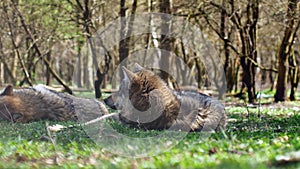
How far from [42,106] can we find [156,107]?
3.57 metres

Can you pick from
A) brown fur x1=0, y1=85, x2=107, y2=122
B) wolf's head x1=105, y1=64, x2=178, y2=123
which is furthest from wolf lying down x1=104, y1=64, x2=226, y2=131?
brown fur x1=0, y1=85, x2=107, y2=122

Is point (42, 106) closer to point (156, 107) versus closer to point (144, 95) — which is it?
point (144, 95)

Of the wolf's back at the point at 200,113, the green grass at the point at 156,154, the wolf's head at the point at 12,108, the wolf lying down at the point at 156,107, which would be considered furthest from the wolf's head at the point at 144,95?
the wolf's head at the point at 12,108

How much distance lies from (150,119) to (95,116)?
113 inches

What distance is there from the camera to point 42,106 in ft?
35.2

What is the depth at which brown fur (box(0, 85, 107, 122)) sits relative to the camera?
33.6 ft

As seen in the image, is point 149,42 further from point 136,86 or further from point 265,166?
point 265,166

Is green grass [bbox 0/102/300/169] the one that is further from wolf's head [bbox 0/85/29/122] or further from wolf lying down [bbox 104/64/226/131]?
wolf's head [bbox 0/85/29/122]

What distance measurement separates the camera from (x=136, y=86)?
8.20m

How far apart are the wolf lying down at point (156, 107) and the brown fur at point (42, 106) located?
247cm

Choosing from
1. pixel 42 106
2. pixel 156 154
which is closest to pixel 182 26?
pixel 42 106

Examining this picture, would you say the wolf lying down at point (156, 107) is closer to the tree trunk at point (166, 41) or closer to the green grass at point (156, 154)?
the green grass at point (156, 154)

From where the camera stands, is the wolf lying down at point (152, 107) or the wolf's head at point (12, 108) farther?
the wolf's head at point (12, 108)

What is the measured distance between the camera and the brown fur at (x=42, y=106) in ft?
33.6
